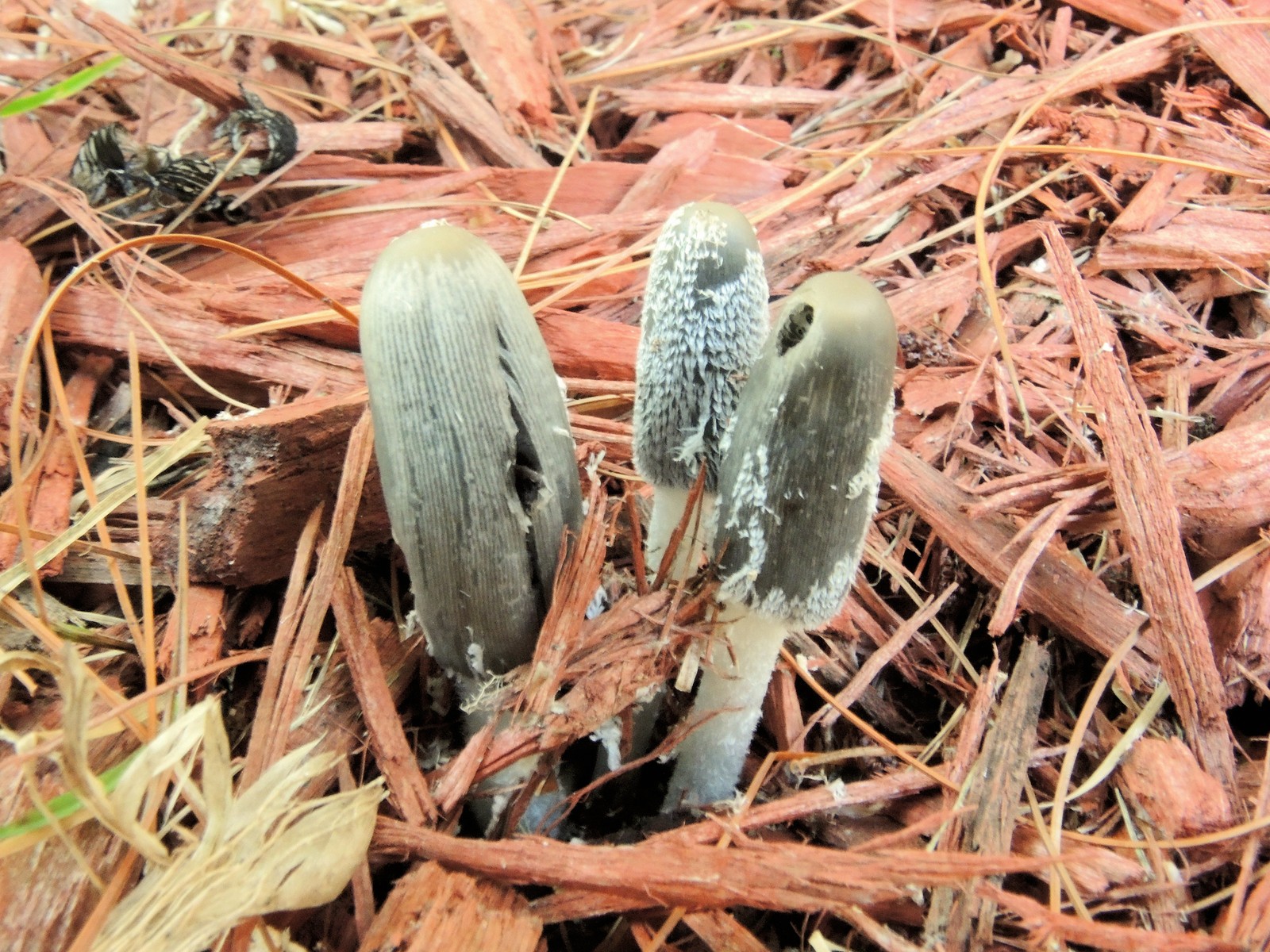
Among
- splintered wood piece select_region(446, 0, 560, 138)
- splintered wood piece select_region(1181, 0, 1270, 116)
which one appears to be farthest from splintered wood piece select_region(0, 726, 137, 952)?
splintered wood piece select_region(1181, 0, 1270, 116)

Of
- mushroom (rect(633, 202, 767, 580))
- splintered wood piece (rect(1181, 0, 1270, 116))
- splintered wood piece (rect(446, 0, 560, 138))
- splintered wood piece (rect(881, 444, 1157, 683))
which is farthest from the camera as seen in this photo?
splintered wood piece (rect(446, 0, 560, 138))

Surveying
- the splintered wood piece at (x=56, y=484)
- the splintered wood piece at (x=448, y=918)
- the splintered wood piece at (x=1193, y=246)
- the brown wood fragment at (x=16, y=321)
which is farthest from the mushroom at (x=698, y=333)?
the splintered wood piece at (x=1193, y=246)

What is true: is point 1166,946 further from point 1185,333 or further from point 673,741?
point 1185,333

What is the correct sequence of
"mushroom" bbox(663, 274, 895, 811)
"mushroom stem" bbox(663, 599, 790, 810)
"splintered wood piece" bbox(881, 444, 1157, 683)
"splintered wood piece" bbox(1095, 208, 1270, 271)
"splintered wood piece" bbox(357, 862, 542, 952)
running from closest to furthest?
"mushroom" bbox(663, 274, 895, 811)
"splintered wood piece" bbox(357, 862, 542, 952)
"mushroom stem" bbox(663, 599, 790, 810)
"splintered wood piece" bbox(881, 444, 1157, 683)
"splintered wood piece" bbox(1095, 208, 1270, 271)

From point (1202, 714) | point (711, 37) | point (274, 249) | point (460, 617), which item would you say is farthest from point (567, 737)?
point (711, 37)

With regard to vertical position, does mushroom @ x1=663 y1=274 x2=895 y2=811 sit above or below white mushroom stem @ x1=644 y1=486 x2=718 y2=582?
above

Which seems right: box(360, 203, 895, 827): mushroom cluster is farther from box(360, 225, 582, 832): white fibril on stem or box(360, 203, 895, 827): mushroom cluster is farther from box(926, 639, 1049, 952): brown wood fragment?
box(926, 639, 1049, 952): brown wood fragment
